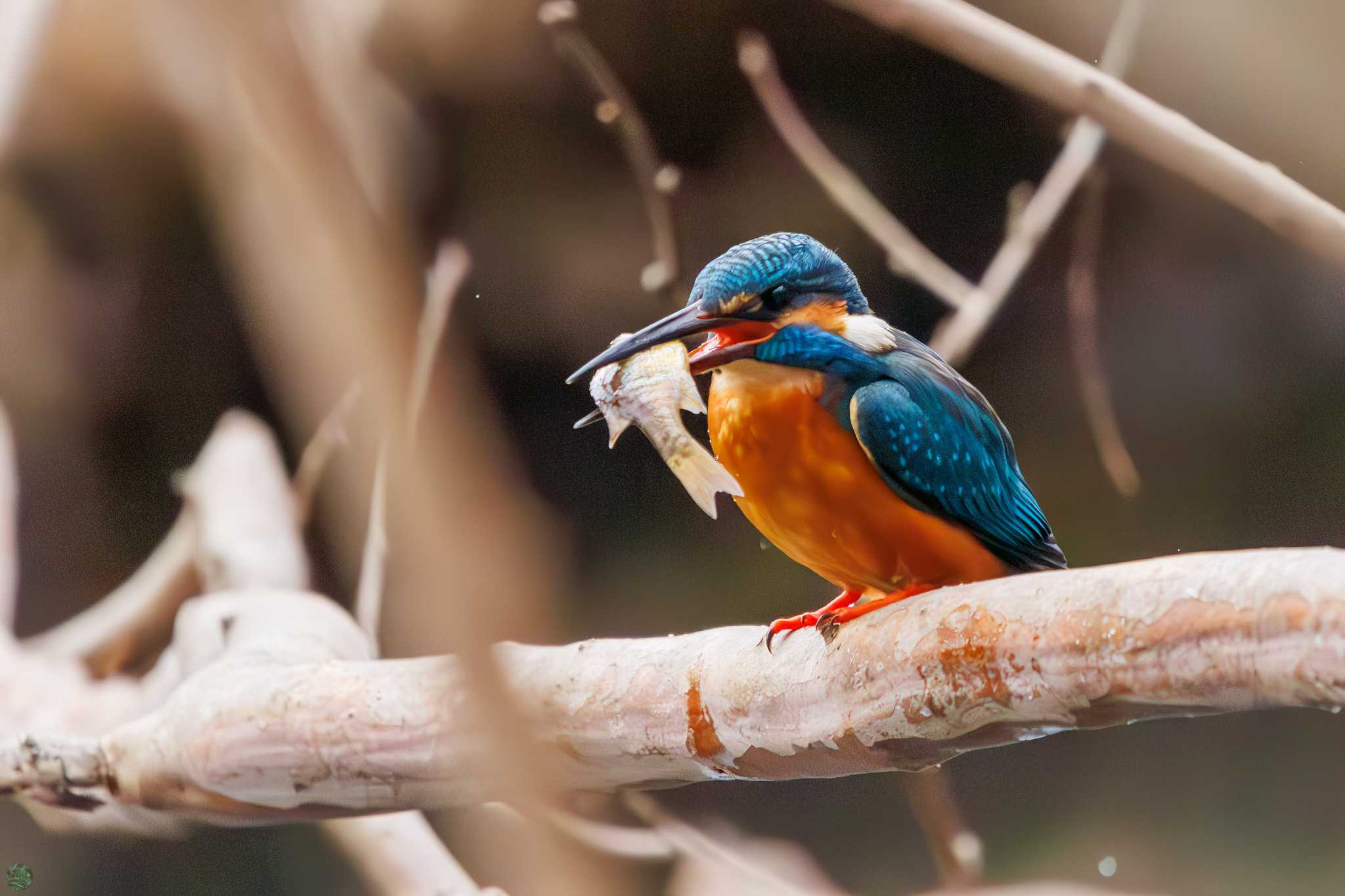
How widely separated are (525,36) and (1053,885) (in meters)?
1.26

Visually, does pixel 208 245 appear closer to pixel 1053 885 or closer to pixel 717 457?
pixel 717 457

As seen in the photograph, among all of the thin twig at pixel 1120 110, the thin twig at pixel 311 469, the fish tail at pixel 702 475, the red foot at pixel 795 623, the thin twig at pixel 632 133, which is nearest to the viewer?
the fish tail at pixel 702 475

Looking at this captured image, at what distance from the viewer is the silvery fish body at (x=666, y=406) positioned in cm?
81

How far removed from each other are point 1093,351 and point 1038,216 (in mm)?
165

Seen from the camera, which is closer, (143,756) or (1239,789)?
(1239,789)

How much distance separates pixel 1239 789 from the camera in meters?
1.16

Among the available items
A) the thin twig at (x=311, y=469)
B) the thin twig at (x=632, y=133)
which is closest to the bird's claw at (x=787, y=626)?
the thin twig at (x=632, y=133)

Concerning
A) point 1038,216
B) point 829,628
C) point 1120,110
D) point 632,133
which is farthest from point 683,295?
point 829,628

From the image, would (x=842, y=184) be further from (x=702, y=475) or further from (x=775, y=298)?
(x=702, y=475)

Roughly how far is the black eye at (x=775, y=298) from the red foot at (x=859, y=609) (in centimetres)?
24

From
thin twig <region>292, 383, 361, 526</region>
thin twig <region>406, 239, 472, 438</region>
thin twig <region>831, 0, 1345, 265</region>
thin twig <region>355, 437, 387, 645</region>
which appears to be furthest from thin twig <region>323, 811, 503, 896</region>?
thin twig <region>831, 0, 1345, 265</region>

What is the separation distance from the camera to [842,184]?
1.38 meters

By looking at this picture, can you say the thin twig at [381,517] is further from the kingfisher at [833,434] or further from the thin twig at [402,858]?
the kingfisher at [833,434]

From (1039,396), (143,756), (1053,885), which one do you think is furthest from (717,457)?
Result: (143,756)
